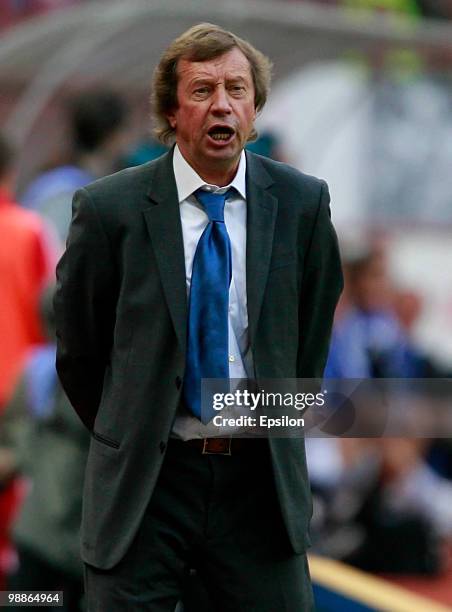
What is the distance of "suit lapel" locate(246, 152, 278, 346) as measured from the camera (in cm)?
419

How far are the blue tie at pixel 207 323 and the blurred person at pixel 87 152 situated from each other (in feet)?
13.5

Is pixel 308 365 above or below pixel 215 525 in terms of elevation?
above

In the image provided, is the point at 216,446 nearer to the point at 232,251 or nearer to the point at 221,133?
the point at 232,251

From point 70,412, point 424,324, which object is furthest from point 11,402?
point 424,324

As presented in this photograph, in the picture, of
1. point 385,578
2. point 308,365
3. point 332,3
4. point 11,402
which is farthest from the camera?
point 332,3

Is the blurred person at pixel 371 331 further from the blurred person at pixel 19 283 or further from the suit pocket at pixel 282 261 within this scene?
the suit pocket at pixel 282 261

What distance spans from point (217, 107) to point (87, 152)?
4.45m

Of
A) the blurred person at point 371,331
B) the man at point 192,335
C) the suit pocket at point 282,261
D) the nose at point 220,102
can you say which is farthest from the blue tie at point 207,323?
the blurred person at point 371,331

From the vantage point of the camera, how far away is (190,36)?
14.0ft

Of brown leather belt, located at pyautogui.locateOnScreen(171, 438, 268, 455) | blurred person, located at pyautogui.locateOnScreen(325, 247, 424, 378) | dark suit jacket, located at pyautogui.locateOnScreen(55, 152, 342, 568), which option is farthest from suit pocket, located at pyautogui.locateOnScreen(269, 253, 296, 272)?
blurred person, located at pyautogui.locateOnScreen(325, 247, 424, 378)

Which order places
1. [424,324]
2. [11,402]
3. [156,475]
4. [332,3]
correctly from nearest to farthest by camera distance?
1. [156,475]
2. [11,402]
3. [424,324]
4. [332,3]

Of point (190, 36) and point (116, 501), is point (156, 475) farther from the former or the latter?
point (190, 36)

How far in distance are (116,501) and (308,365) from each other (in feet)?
2.24

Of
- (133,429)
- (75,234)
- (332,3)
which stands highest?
(332,3)
